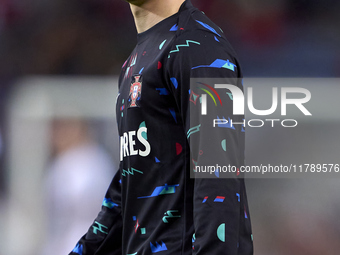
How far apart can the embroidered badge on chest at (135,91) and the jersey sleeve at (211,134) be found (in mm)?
92

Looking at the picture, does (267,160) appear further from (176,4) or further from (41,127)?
(176,4)

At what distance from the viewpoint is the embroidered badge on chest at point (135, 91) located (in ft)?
3.40

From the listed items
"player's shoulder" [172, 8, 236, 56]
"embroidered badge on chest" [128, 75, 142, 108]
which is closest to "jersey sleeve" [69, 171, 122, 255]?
"embroidered badge on chest" [128, 75, 142, 108]

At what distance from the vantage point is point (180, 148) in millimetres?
972

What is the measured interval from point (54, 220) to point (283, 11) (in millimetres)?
1887

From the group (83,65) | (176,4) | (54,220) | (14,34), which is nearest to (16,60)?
(14,34)

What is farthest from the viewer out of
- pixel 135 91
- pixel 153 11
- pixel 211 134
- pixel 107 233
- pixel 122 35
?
pixel 122 35

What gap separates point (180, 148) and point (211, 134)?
107 mm

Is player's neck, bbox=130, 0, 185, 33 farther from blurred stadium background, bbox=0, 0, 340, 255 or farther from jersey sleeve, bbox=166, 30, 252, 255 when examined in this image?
blurred stadium background, bbox=0, 0, 340, 255

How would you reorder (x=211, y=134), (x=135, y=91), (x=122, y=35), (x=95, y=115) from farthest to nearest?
(x=122, y=35) < (x=95, y=115) < (x=135, y=91) < (x=211, y=134)

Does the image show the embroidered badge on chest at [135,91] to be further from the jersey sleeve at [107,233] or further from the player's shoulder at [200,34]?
the jersey sleeve at [107,233]

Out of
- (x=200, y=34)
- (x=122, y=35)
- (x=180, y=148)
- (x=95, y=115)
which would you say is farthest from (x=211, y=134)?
(x=122, y=35)

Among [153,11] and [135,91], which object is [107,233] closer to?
[135,91]

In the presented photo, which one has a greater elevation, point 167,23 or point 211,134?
point 167,23
